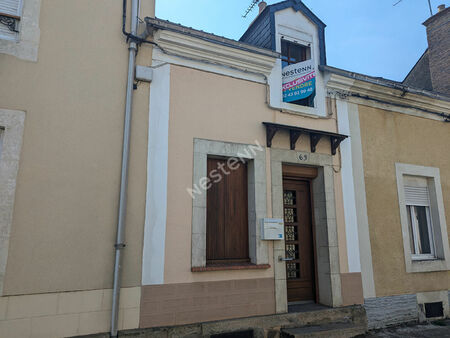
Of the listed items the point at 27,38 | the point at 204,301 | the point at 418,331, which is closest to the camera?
the point at 27,38

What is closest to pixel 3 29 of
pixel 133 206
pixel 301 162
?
pixel 133 206

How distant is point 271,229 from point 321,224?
1206 mm

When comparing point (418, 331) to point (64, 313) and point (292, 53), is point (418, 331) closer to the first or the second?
point (292, 53)

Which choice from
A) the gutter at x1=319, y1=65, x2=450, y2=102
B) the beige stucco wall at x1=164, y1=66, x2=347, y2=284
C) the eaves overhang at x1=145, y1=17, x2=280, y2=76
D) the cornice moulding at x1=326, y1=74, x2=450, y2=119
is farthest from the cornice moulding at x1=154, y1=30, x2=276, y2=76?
the cornice moulding at x1=326, y1=74, x2=450, y2=119

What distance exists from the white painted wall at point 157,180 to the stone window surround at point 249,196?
0.47m

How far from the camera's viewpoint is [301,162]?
5844mm

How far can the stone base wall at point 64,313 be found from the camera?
370 centimetres

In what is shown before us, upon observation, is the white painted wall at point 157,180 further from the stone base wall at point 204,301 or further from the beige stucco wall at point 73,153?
the stone base wall at point 204,301

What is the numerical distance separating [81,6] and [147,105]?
171 cm

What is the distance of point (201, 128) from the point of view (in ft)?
16.9

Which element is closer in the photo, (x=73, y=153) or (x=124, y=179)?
Answer: (x=73, y=153)

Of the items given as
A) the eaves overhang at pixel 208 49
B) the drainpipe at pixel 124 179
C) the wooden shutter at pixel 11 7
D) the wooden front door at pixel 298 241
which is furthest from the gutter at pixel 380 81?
the wooden shutter at pixel 11 7

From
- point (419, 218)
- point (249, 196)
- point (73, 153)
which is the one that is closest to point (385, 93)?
point (419, 218)

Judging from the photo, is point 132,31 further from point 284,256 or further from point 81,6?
point 284,256
